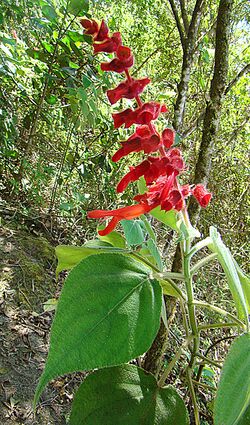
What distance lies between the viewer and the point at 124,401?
412 millimetres

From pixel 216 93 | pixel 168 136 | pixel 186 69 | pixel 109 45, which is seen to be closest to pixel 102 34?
pixel 109 45

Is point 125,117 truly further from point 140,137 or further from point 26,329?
point 26,329

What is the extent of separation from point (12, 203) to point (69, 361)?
170cm

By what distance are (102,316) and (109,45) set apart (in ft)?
0.79

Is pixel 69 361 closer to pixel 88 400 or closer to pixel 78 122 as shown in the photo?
pixel 88 400

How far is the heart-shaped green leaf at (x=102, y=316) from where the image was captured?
0.32 m

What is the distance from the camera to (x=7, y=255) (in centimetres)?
157

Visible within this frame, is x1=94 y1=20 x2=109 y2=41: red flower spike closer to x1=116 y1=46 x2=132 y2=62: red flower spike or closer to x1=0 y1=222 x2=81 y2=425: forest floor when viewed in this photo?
x1=116 y1=46 x2=132 y2=62: red flower spike

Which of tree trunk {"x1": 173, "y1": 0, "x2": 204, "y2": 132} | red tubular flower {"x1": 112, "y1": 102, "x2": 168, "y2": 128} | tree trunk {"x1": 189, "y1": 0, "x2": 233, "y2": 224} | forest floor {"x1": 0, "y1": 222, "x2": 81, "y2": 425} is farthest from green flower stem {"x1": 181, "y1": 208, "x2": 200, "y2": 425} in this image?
tree trunk {"x1": 173, "y1": 0, "x2": 204, "y2": 132}

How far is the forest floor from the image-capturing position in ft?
3.58

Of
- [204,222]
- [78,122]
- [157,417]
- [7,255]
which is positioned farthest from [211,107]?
[204,222]

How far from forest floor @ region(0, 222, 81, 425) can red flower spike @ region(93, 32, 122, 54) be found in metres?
0.95

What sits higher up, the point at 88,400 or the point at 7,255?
the point at 88,400

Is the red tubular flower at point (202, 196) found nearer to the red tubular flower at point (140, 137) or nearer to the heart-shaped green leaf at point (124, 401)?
the red tubular flower at point (140, 137)
